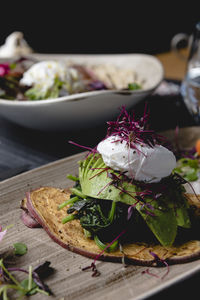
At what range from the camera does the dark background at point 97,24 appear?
7293 millimetres

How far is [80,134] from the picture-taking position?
131 inches

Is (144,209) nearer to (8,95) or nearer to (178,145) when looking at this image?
(178,145)

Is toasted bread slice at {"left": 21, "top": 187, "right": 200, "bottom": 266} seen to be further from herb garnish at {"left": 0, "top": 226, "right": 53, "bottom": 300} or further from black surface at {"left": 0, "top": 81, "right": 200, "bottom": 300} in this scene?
black surface at {"left": 0, "top": 81, "right": 200, "bottom": 300}

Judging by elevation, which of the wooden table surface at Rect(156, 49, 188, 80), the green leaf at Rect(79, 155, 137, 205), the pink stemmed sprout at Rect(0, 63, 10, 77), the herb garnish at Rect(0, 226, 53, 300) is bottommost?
the wooden table surface at Rect(156, 49, 188, 80)

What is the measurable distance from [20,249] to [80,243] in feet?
0.89

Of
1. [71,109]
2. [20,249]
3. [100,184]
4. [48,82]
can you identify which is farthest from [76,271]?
[48,82]

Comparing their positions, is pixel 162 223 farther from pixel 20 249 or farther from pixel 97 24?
pixel 97 24

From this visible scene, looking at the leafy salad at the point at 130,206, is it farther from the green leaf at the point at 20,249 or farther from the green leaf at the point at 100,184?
the green leaf at the point at 20,249

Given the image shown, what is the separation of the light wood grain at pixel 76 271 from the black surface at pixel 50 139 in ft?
2.17

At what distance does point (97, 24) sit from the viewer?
316 inches

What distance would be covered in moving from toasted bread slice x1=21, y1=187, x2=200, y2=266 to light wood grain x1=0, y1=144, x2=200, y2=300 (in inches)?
1.2

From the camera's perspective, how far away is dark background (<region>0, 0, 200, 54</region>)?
7.29 meters

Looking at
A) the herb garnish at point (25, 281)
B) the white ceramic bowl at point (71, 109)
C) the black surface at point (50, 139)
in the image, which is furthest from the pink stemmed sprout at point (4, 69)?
the herb garnish at point (25, 281)

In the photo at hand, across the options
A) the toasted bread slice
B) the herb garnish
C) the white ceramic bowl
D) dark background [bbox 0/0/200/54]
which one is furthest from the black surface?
dark background [bbox 0/0/200/54]
